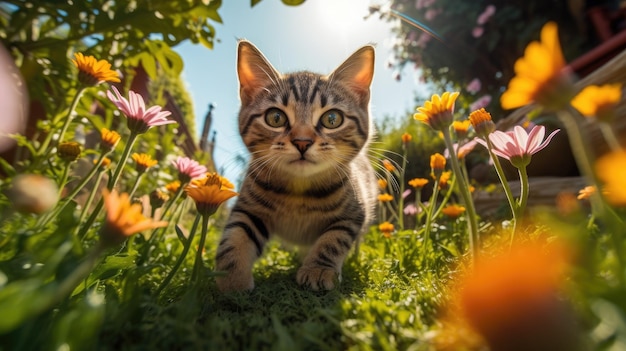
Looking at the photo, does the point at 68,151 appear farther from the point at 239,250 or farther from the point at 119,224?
the point at 119,224

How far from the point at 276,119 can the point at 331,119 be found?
10.1 inches

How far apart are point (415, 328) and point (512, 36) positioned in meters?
4.88

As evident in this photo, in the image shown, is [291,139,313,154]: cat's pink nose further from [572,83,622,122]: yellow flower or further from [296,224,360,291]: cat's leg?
[572,83,622,122]: yellow flower

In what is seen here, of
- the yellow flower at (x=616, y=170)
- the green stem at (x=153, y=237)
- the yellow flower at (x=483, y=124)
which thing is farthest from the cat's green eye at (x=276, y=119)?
the yellow flower at (x=616, y=170)

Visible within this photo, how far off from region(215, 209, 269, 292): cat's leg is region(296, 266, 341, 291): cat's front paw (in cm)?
17

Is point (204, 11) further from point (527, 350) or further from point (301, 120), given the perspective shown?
point (527, 350)

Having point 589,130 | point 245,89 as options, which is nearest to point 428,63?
point 589,130

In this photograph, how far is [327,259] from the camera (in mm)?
1322

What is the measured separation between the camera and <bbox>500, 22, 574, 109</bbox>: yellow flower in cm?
48

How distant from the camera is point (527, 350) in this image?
1.08 ft

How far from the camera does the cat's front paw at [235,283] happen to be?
3.61 feet

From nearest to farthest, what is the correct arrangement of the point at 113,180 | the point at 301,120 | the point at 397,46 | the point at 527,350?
1. the point at 527,350
2. the point at 113,180
3. the point at 301,120
4. the point at 397,46

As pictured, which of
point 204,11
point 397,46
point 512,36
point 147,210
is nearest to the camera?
point 204,11

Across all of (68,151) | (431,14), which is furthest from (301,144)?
(431,14)
